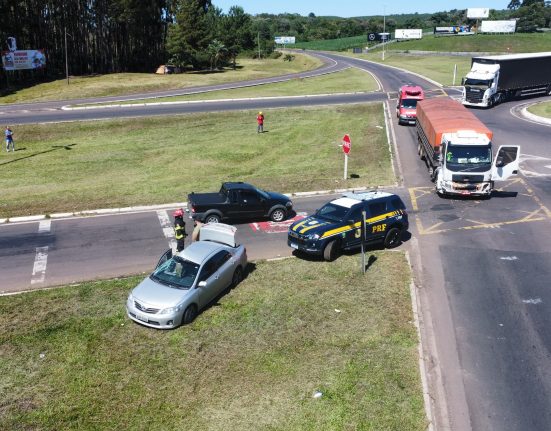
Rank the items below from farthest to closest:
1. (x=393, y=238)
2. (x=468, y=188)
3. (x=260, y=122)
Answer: (x=260, y=122) → (x=468, y=188) → (x=393, y=238)

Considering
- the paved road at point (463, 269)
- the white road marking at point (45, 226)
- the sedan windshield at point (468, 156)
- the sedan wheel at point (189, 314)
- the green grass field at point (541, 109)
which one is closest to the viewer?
the paved road at point (463, 269)

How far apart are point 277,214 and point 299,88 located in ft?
147

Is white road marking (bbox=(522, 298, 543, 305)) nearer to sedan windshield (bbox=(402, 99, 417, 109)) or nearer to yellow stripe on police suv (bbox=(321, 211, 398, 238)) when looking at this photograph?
yellow stripe on police suv (bbox=(321, 211, 398, 238))

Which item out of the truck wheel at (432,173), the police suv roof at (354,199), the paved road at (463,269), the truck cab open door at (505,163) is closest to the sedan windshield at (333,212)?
the police suv roof at (354,199)

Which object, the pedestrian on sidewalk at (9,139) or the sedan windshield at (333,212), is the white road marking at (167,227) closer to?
the sedan windshield at (333,212)

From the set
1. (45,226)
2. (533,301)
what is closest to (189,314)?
(533,301)

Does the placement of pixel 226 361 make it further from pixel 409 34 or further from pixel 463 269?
pixel 409 34

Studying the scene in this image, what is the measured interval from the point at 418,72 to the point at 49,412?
7795 cm

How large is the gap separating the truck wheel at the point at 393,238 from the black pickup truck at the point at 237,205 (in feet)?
16.0

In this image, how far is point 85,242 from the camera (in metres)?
20.0

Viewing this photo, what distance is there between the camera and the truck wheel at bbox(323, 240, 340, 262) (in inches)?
691

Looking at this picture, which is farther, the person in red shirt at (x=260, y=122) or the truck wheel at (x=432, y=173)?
the person in red shirt at (x=260, y=122)

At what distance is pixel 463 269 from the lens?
672 inches

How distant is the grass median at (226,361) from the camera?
1045cm
